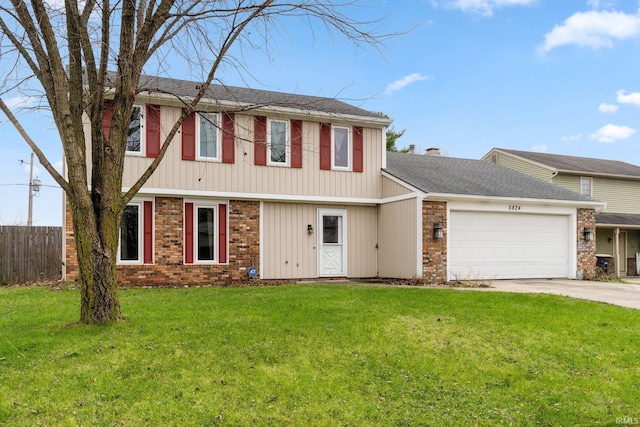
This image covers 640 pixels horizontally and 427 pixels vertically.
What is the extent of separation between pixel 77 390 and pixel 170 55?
4.60 metres

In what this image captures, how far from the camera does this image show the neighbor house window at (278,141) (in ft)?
44.0

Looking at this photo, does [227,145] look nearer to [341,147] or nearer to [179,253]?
[179,253]

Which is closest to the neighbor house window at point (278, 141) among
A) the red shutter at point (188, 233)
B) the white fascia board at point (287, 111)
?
the white fascia board at point (287, 111)

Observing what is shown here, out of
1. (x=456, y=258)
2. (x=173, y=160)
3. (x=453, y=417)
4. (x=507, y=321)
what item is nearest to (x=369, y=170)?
(x=456, y=258)

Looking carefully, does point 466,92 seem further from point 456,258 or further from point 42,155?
point 42,155

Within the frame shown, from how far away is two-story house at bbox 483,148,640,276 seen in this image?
19828mm

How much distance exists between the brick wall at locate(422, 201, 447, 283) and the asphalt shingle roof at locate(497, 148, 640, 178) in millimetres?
9807

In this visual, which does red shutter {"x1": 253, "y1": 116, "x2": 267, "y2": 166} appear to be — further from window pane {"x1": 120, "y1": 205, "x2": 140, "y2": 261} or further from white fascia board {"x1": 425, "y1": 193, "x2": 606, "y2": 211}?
white fascia board {"x1": 425, "y1": 193, "x2": 606, "y2": 211}

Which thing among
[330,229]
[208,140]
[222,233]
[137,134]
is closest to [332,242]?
[330,229]

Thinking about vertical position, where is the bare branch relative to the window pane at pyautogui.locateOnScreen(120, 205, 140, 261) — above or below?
above

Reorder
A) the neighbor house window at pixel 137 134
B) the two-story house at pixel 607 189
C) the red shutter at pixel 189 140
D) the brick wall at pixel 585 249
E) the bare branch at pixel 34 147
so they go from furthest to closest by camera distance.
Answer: the two-story house at pixel 607 189
the brick wall at pixel 585 249
the red shutter at pixel 189 140
the neighbor house window at pixel 137 134
the bare branch at pixel 34 147

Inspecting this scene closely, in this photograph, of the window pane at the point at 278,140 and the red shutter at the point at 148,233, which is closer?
the red shutter at the point at 148,233

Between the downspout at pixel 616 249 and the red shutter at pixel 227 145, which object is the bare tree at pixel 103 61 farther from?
the downspout at pixel 616 249

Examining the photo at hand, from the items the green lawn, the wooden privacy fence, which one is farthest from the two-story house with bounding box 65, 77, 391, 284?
the green lawn
